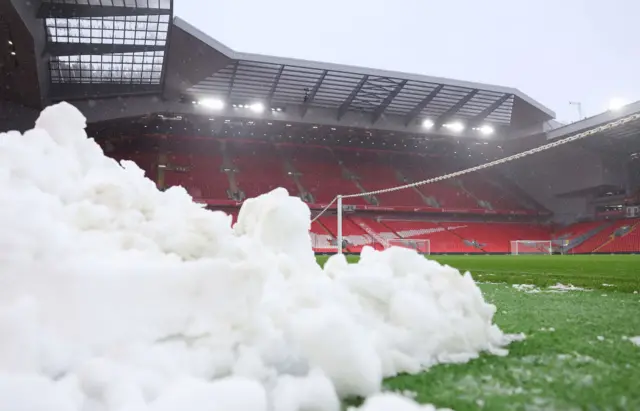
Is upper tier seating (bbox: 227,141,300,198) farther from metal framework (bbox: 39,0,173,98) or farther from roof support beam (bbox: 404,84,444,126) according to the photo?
metal framework (bbox: 39,0,173,98)

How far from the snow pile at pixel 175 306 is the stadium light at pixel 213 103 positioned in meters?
20.7

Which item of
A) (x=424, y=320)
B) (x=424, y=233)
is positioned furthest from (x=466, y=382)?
(x=424, y=233)

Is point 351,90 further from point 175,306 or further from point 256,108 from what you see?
point 175,306

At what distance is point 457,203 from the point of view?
27.7 metres

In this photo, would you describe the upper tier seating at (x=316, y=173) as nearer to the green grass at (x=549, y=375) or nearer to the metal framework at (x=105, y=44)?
the metal framework at (x=105, y=44)

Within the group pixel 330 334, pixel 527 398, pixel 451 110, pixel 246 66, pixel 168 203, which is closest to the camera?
pixel 527 398

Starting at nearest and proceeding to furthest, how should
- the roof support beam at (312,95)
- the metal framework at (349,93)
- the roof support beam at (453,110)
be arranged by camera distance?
1. the metal framework at (349,93)
2. the roof support beam at (312,95)
3. the roof support beam at (453,110)

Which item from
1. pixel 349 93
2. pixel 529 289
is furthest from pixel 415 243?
pixel 529 289

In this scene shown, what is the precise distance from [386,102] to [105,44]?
1220 centimetres

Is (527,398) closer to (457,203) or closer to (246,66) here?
(246,66)

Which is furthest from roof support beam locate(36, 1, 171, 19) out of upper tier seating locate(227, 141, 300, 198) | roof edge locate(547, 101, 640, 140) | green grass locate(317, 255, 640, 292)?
roof edge locate(547, 101, 640, 140)

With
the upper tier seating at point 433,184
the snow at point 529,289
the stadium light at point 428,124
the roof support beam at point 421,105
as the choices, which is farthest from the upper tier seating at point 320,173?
the snow at point 529,289

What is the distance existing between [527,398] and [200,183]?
79.1 ft

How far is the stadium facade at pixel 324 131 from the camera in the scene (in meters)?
15.8
